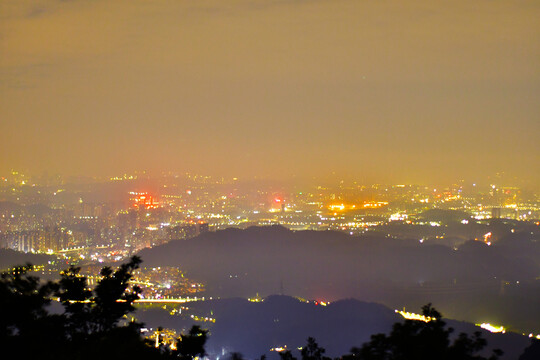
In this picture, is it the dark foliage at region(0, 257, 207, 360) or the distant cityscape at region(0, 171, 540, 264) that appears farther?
the distant cityscape at region(0, 171, 540, 264)

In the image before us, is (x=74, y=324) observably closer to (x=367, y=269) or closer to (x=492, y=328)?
(x=492, y=328)

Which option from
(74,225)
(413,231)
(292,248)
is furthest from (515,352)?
(74,225)

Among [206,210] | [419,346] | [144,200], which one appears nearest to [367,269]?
[206,210]

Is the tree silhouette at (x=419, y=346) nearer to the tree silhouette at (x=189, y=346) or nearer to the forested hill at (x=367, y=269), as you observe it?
the tree silhouette at (x=189, y=346)

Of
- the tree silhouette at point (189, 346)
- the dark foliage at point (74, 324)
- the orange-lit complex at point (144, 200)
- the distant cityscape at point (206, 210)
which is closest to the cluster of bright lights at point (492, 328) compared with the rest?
the dark foliage at point (74, 324)

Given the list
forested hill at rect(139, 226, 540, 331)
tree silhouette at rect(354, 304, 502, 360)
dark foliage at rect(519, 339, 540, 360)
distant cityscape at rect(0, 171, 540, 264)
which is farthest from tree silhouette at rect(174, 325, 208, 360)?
distant cityscape at rect(0, 171, 540, 264)

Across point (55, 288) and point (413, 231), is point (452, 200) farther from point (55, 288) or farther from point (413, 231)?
point (55, 288)

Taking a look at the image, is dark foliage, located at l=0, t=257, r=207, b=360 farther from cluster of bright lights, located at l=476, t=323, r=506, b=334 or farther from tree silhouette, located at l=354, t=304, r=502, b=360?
cluster of bright lights, located at l=476, t=323, r=506, b=334

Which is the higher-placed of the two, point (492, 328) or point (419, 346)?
point (419, 346)
